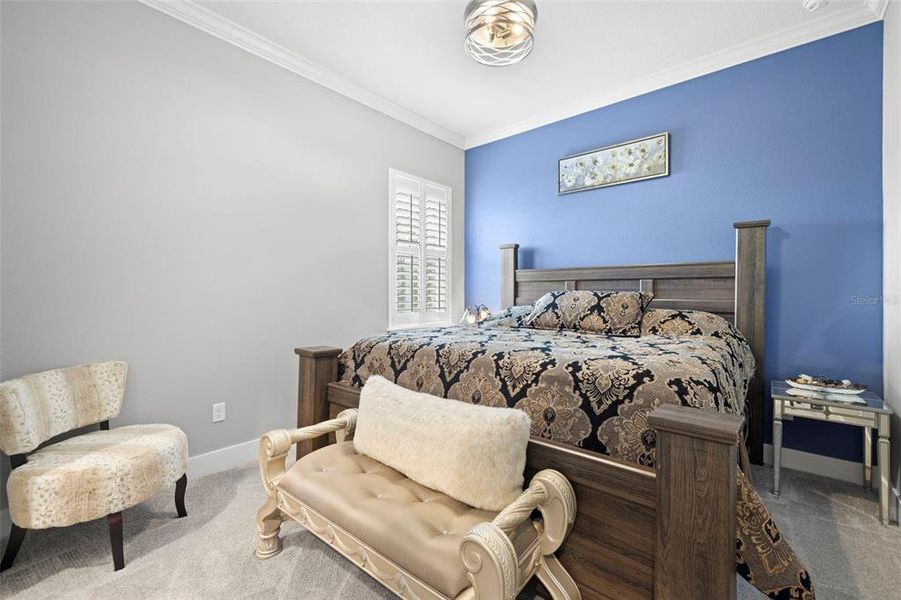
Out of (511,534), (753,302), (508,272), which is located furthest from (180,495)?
(753,302)

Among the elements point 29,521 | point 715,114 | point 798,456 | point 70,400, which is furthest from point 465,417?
point 715,114

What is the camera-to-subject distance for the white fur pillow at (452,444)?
50.3 inches

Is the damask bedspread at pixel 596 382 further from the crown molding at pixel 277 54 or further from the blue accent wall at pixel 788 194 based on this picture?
the crown molding at pixel 277 54

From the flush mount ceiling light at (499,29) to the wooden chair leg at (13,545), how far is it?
9.91ft

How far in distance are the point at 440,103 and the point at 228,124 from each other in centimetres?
185

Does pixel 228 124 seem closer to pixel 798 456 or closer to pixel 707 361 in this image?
pixel 707 361

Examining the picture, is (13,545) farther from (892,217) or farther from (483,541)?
(892,217)

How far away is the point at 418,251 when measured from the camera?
159 inches

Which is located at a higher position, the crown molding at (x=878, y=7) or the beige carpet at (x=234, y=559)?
the crown molding at (x=878, y=7)

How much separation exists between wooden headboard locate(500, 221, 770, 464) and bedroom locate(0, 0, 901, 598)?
0.06 feet

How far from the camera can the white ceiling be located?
2.45 metres

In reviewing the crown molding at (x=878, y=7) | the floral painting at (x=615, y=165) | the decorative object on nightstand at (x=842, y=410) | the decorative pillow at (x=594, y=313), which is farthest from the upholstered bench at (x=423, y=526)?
the crown molding at (x=878, y=7)

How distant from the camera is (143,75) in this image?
7.52 feet

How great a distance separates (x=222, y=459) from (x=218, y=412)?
31cm
